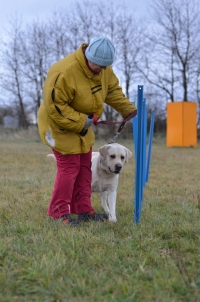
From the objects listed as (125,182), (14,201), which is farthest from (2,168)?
(14,201)

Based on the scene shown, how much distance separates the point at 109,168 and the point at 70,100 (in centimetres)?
97

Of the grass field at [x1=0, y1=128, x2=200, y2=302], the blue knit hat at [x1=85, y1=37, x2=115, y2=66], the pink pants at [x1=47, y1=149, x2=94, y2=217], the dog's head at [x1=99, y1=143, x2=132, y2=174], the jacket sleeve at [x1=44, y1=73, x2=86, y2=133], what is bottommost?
the grass field at [x1=0, y1=128, x2=200, y2=302]

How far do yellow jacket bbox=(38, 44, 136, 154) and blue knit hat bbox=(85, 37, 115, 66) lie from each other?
0.17 meters

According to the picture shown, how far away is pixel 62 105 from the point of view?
146 inches

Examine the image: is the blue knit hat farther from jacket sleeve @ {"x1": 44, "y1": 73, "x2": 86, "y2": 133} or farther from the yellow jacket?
jacket sleeve @ {"x1": 44, "y1": 73, "x2": 86, "y2": 133}

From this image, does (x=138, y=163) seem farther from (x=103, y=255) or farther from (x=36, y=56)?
(x=36, y=56)

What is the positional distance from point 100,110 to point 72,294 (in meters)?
2.16

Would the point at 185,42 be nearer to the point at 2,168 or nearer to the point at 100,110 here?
the point at 2,168

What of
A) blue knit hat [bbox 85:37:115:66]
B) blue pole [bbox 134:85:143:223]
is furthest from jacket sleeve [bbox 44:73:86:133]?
blue pole [bbox 134:85:143:223]

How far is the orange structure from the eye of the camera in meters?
18.5

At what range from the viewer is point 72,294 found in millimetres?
2291

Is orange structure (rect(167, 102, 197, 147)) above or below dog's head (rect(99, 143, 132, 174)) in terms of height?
above

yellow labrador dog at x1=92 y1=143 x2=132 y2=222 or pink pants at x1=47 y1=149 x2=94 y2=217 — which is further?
yellow labrador dog at x1=92 y1=143 x2=132 y2=222

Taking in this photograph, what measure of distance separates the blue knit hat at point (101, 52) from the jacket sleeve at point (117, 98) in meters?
0.50
